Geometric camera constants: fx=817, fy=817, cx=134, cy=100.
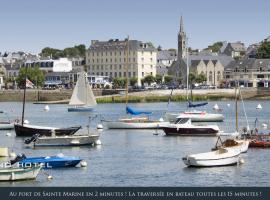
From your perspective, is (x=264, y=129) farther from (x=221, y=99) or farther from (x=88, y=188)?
(x=221, y=99)

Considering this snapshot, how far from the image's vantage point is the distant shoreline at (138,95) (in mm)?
164125

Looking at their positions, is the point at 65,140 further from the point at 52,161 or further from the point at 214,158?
the point at 214,158

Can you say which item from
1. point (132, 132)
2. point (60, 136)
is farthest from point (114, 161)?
point (132, 132)

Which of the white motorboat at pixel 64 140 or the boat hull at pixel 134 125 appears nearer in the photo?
the white motorboat at pixel 64 140

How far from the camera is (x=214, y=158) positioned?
170 ft

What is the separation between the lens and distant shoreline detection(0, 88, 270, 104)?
164 meters

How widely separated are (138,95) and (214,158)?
11343cm

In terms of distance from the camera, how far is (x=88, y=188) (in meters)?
44.4

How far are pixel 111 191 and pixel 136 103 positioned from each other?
11464cm

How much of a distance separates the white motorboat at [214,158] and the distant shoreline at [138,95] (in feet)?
353

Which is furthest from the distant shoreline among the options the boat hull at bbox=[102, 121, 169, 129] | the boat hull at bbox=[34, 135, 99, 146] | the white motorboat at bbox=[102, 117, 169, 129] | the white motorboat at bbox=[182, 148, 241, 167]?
the white motorboat at bbox=[182, 148, 241, 167]

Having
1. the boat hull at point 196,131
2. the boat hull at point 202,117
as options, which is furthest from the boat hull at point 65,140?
the boat hull at point 202,117

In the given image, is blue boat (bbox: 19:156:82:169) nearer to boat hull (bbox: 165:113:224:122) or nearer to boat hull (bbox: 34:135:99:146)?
boat hull (bbox: 34:135:99:146)

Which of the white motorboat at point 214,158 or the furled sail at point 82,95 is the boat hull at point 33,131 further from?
the furled sail at point 82,95
